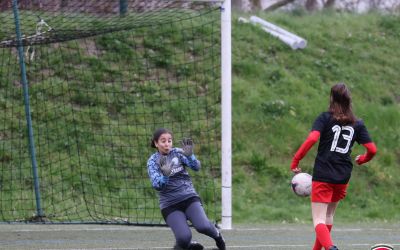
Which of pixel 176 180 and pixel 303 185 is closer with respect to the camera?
pixel 303 185

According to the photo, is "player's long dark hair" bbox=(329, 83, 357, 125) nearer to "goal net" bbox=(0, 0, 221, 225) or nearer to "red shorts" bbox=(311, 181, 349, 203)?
"red shorts" bbox=(311, 181, 349, 203)

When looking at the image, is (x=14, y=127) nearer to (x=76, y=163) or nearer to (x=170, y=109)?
(x=76, y=163)

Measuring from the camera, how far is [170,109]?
15609 mm

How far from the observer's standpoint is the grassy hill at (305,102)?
14.6 m

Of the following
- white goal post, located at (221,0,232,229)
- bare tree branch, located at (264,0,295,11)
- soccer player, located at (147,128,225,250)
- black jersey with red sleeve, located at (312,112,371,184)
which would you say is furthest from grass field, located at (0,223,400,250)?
bare tree branch, located at (264,0,295,11)

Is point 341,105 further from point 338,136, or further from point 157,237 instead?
point 157,237

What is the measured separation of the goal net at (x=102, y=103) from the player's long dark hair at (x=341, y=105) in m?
4.58

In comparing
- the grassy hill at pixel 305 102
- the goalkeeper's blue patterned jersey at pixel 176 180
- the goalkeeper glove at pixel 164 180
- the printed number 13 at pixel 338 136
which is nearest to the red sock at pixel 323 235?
the printed number 13 at pixel 338 136

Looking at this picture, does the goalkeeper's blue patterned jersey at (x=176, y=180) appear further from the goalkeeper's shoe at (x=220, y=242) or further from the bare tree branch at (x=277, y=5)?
the bare tree branch at (x=277, y=5)

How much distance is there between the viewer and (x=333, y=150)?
7.27m

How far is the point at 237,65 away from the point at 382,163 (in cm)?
394

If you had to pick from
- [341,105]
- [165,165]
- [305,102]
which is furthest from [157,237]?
[305,102]

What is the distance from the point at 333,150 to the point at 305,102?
991 cm

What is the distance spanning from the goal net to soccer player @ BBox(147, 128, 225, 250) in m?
3.26
